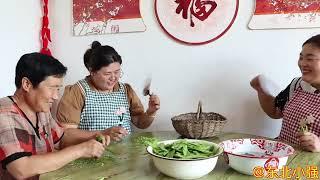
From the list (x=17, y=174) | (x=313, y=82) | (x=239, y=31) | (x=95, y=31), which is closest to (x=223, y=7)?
(x=239, y=31)

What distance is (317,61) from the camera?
170 centimetres

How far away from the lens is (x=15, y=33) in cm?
233

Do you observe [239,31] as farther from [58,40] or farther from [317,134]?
[58,40]

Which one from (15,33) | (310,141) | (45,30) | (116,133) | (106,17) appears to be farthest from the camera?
(45,30)

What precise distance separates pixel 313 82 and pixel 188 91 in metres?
0.80

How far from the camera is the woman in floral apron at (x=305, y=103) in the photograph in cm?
163

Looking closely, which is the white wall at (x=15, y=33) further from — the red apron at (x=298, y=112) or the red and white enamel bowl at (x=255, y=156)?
the red apron at (x=298, y=112)

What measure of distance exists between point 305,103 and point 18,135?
130 centimetres

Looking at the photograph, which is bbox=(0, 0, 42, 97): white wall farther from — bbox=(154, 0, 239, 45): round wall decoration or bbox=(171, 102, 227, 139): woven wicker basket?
bbox=(171, 102, 227, 139): woven wicker basket

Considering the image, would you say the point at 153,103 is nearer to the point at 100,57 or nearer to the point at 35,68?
the point at 100,57

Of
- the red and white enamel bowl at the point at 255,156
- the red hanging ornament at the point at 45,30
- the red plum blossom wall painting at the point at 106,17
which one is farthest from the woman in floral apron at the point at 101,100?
the red and white enamel bowl at the point at 255,156

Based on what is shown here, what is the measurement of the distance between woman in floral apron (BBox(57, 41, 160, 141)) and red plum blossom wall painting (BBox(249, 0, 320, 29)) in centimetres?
75

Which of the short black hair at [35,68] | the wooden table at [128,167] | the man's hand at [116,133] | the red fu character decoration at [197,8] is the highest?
the red fu character decoration at [197,8]

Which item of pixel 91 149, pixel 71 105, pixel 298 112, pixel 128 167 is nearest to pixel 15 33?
pixel 71 105
